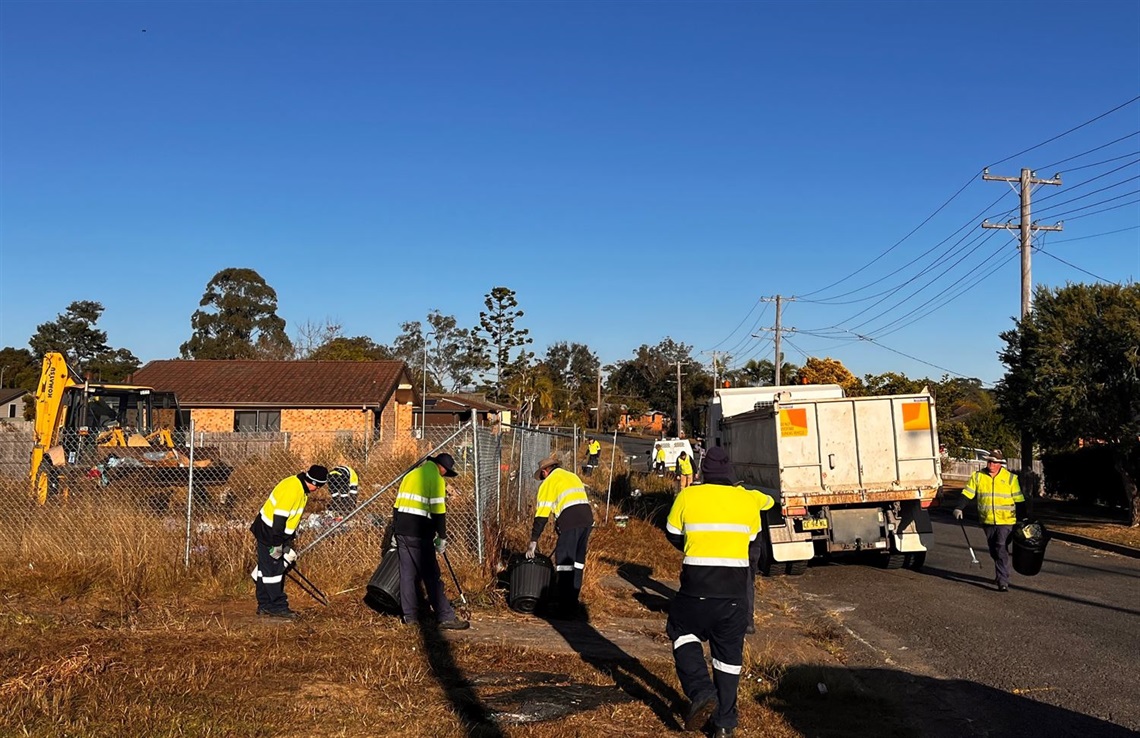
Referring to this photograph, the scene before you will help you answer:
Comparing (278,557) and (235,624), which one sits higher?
(278,557)

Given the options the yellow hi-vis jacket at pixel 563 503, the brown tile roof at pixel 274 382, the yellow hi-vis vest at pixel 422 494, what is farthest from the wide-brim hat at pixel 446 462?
the brown tile roof at pixel 274 382

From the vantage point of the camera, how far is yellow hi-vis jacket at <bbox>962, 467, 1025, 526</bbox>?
11367 mm

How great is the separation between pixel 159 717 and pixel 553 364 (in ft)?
359

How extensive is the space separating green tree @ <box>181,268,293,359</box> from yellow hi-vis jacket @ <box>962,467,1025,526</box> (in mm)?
61450

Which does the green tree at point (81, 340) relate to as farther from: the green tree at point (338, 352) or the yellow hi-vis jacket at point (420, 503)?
the yellow hi-vis jacket at point (420, 503)

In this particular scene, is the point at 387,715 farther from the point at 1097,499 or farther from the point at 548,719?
the point at 1097,499

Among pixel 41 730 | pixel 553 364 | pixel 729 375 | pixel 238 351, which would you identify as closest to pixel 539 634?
pixel 41 730

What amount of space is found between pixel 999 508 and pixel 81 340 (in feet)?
282

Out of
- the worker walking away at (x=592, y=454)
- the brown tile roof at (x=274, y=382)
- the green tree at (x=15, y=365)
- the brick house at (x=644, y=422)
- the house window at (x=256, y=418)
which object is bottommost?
the worker walking away at (x=592, y=454)

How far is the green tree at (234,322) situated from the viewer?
222 ft

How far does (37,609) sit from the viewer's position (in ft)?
28.5

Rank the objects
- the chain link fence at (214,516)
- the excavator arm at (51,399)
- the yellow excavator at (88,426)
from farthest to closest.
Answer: the excavator arm at (51,399), the yellow excavator at (88,426), the chain link fence at (214,516)

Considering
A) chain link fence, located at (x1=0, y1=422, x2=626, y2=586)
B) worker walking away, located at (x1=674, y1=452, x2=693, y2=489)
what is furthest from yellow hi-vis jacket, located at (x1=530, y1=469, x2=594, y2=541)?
worker walking away, located at (x1=674, y1=452, x2=693, y2=489)

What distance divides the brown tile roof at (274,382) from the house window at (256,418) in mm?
371
